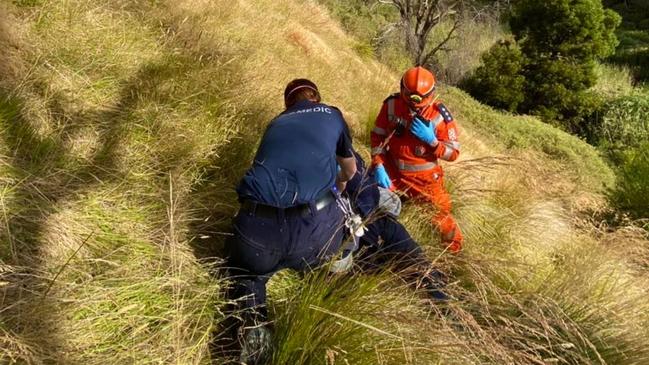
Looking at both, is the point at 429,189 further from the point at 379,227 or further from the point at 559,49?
the point at 559,49

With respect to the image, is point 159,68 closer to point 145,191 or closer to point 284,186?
point 145,191

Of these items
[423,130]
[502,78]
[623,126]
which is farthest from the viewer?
[623,126]

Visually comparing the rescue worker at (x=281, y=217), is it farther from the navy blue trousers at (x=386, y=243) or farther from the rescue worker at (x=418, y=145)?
the rescue worker at (x=418, y=145)

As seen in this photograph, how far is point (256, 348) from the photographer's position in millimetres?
2369

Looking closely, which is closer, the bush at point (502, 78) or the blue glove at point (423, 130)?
the blue glove at point (423, 130)

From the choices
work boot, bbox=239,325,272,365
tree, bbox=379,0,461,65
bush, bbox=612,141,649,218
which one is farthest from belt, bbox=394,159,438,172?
tree, bbox=379,0,461,65

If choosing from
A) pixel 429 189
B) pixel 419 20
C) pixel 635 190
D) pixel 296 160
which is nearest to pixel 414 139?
pixel 429 189

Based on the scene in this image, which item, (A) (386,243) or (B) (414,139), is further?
(B) (414,139)

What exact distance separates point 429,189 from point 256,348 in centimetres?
218

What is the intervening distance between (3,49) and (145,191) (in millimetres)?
1382

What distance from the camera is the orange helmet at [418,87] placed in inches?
157

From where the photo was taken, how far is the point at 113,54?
414cm

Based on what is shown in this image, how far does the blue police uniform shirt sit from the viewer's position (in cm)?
256

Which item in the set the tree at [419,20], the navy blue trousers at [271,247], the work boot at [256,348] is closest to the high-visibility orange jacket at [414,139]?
the navy blue trousers at [271,247]
